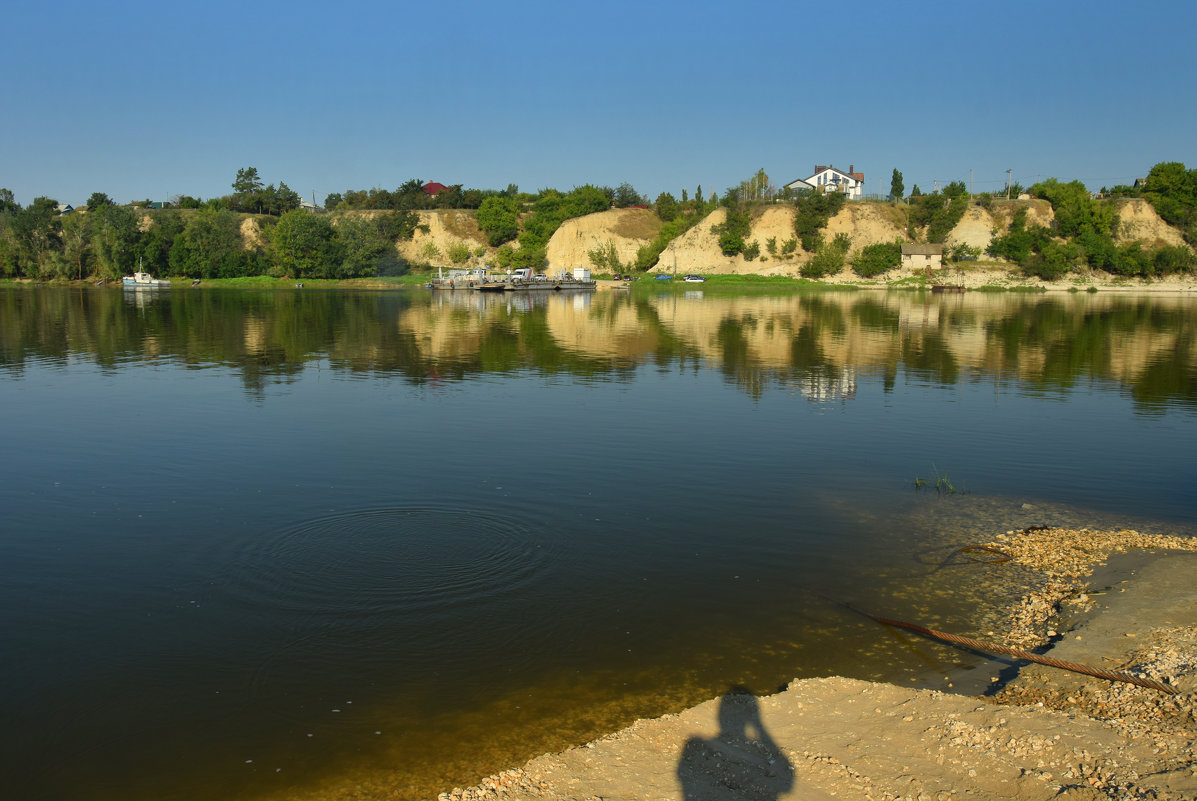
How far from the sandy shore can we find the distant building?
372 feet

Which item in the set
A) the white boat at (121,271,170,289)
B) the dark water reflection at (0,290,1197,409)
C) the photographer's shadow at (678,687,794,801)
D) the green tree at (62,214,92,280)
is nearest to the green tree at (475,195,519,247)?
the white boat at (121,271,170,289)

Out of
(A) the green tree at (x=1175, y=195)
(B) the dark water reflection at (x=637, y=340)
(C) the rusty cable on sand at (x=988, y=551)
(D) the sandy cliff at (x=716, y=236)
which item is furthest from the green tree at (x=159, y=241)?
(A) the green tree at (x=1175, y=195)

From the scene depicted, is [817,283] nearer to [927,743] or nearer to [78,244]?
[78,244]

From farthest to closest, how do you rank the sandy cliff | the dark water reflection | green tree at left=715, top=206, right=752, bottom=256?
green tree at left=715, top=206, right=752, bottom=256 → the sandy cliff → the dark water reflection

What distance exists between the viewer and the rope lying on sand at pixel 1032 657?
816 centimetres

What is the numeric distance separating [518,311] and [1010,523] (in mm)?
53881

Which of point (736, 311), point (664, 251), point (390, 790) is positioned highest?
point (664, 251)

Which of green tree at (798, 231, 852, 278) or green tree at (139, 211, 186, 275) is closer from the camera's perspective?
green tree at (798, 231, 852, 278)

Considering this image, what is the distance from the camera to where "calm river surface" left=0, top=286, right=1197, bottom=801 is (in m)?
8.17

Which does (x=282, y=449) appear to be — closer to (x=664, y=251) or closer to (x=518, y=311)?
(x=518, y=311)

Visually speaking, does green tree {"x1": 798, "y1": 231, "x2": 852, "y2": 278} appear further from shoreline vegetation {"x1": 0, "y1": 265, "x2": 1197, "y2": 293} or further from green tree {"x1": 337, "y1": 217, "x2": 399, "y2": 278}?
green tree {"x1": 337, "y1": 217, "x2": 399, "y2": 278}

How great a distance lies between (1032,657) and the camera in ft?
29.8

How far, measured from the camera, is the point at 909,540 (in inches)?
527

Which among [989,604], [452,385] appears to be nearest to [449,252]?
[452,385]
